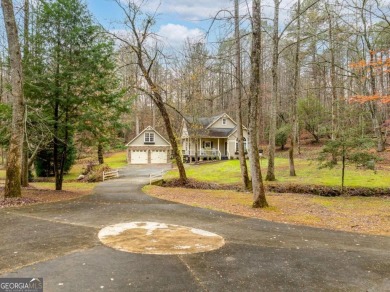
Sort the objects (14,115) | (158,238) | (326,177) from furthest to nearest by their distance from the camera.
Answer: (326,177), (14,115), (158,238)

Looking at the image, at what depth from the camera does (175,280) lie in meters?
4.56

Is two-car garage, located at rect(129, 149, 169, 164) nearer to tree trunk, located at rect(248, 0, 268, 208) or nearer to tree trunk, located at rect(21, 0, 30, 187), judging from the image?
tree trunk, located at rect(21, 0, 30, 187)

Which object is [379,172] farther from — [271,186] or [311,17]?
[311,17]

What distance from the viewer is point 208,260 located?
5.42 m

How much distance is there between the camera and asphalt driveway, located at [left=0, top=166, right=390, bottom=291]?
14.8ft

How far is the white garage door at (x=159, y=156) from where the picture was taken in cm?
3825

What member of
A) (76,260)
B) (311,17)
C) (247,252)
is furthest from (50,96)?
(311,17)

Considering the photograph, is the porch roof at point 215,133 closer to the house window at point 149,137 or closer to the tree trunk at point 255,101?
the house window at point 149,137

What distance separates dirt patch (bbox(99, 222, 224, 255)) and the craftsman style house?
28.9 metres

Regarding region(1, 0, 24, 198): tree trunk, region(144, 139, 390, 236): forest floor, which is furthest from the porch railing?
region(1, 0, 24, 198): tree trunk

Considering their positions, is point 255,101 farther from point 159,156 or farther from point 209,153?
point 159,156

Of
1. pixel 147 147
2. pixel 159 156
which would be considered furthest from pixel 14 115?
pixel 159 156

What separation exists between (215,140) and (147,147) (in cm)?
901

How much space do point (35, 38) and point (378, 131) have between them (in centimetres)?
2700
